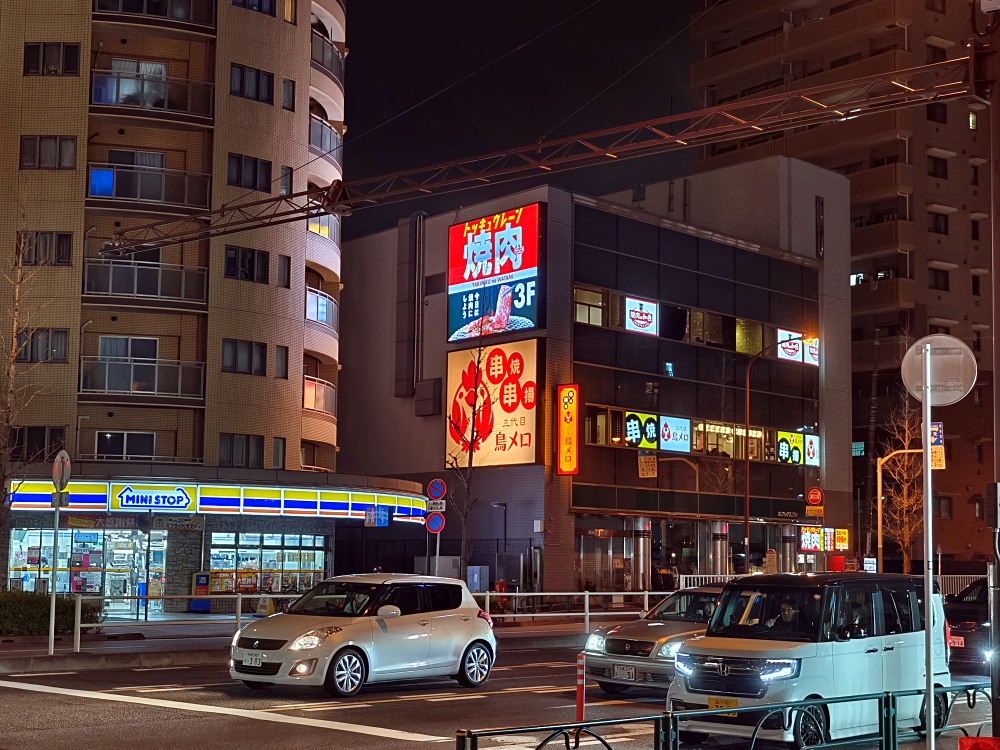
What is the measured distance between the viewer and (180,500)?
3888cm

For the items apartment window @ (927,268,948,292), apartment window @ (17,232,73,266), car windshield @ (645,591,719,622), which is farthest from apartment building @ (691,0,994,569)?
car windshield @ (645,591,719,622)

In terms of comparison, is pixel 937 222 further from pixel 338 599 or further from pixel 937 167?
pixel 338 599

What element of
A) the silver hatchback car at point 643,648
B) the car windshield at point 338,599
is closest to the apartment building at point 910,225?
the silver hatchback car at point 643,648

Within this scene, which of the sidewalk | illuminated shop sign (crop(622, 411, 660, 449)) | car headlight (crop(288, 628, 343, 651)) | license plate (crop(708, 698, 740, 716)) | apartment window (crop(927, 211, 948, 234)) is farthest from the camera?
apartment window (crop(927, 211, 948, 234))

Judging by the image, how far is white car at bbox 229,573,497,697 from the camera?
1781cm

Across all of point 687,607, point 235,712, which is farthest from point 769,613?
point 235,712

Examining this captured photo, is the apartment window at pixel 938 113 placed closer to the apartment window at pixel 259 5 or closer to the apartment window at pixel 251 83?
the apartment window at pixel 259 5

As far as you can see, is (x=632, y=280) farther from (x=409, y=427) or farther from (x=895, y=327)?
(x=895, y=327)

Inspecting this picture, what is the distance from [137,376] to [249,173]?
810 centimetres

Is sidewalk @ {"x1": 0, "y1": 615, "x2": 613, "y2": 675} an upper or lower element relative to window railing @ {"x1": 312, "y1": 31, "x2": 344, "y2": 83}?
lower

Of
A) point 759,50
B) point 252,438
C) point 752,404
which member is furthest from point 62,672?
point 759,50

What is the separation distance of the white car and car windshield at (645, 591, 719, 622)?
8.84 ft

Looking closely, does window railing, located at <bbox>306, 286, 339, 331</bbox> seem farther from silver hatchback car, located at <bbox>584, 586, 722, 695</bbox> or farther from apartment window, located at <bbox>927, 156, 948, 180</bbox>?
apartment window, located at <bbox>927, 156, 948, 180</bbox>

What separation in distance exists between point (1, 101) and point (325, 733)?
35.7m
